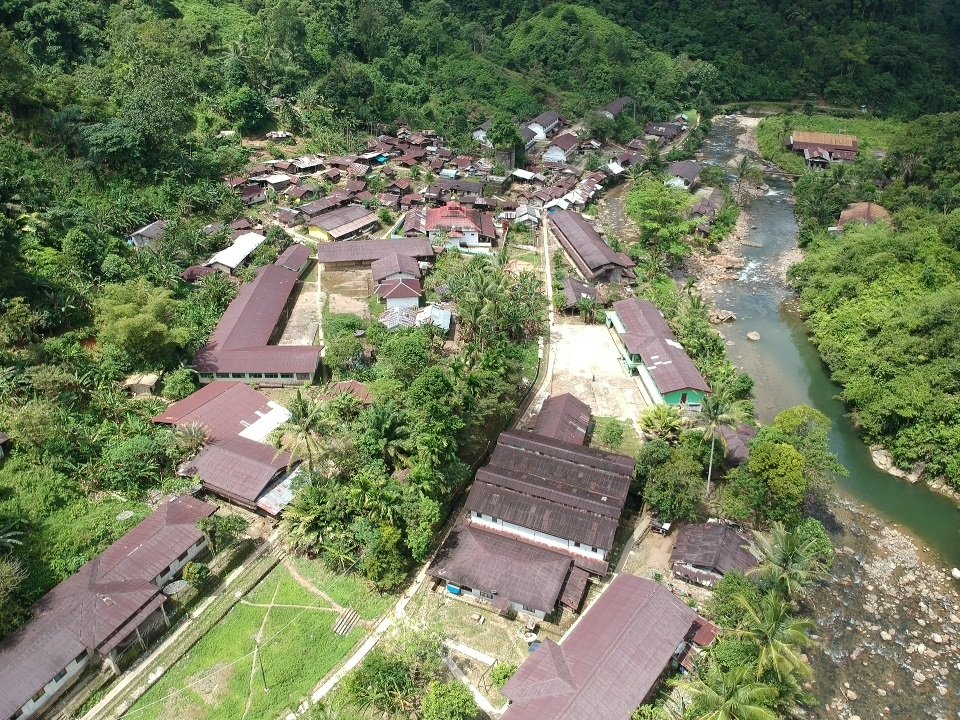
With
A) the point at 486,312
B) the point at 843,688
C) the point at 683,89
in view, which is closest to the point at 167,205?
the point at 486,312

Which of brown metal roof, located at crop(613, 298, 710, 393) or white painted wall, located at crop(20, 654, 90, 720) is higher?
white painted wall, located at crop(20, 654, 90, 720)

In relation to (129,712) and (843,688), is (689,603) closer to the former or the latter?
(843,688)

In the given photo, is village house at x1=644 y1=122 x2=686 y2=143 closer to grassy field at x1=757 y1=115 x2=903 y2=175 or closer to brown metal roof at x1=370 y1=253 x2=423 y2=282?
grassy field at x1=757 y1=115 x2=903 y2=175

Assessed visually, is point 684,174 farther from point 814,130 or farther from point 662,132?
point 814,130

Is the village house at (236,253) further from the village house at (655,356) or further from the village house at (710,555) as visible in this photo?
the village house at (710,555)

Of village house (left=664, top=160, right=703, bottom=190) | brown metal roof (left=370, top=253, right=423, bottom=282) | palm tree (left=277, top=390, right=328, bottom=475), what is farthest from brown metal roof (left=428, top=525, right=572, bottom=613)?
village house (left=664, top=160, right=703, bottom=190)

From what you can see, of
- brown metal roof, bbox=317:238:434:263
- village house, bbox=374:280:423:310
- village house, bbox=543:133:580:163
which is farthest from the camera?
Result: village house, bbox=543:133:580:163
